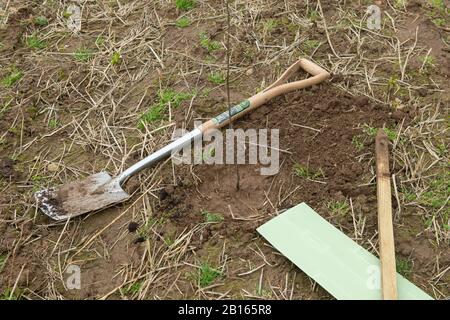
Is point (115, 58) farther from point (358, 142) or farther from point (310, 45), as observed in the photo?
point (358, 142)

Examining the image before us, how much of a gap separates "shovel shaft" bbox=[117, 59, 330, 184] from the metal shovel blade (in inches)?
2.8

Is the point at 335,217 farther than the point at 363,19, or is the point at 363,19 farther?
the point at 363,19

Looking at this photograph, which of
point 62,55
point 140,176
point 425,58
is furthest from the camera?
point 62,55

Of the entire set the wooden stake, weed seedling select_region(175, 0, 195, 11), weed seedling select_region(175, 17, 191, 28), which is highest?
weed seedling select_region(175, 0, 195, 11)

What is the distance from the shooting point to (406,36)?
316 centimetres

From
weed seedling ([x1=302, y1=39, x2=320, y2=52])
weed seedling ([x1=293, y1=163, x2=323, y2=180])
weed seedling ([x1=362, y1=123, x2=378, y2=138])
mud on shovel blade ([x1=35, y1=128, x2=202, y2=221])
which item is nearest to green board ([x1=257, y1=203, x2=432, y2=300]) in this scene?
weed seedling ([x1=293, y1=163, x2=323, y2=180])

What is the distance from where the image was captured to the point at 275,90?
2.74 m

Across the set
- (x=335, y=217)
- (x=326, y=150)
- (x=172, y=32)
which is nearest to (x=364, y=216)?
(x=335, y=217)

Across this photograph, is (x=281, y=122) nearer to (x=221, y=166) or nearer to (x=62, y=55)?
(x=221, y=166)

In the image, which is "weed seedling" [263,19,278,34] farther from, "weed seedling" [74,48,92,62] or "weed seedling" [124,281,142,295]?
"weed seedling" [124,281,142,295]

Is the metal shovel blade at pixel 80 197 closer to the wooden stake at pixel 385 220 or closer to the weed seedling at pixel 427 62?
the wooden stake at pixel 385 220

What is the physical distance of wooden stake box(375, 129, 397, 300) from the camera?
1.96m

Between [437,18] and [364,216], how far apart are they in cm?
172

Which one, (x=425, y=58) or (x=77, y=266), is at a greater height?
(x=425, y=58)
